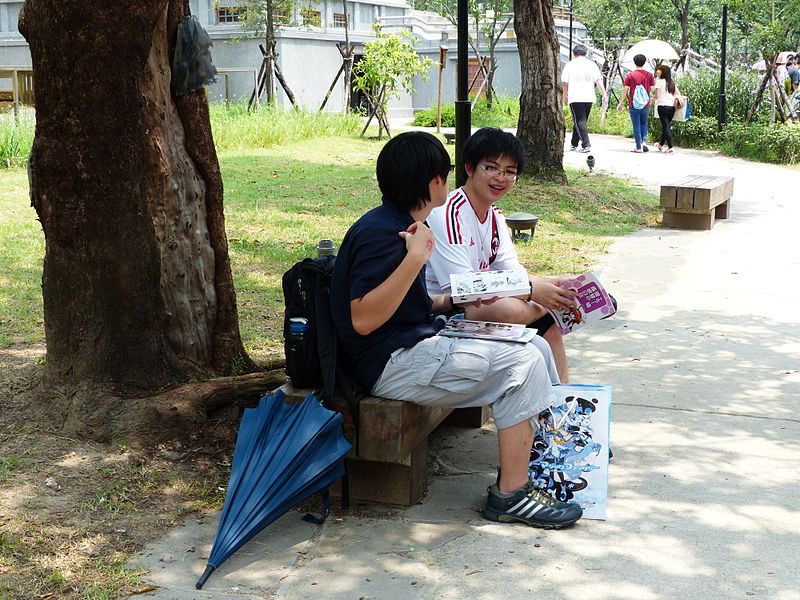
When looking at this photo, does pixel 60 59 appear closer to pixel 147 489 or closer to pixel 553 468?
pixel 147 489

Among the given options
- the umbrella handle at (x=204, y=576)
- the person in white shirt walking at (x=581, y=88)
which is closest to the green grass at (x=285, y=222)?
the umbrella handle at (x=204, y=576)

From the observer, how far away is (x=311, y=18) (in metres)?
31.7

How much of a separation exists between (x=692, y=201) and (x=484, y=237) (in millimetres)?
6637

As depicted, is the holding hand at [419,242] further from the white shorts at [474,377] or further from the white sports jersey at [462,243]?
the white sports jersey at [462,243]

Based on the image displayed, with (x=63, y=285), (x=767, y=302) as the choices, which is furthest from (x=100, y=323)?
(x=767, y=302)

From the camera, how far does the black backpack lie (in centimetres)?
374

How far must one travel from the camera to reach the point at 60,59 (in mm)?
4145

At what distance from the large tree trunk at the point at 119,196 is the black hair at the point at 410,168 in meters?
1.15

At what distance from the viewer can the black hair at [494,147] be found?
4.43 meters

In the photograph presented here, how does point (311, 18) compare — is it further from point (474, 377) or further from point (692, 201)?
point (474, 377)

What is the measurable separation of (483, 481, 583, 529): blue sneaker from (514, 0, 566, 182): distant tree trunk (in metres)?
9.40

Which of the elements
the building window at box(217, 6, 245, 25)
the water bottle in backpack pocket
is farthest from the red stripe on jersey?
the building window at box(217, 6, 245, 25)

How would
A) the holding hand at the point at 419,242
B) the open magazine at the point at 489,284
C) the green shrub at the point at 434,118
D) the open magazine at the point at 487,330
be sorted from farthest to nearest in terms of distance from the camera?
1. the green shrub at the point at 434,118
2. the open magazine at the point at 489,284
3. the open magazine at the point at 487,330
4. the holding hand at the point at 419,242

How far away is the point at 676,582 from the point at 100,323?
2.64 meters
